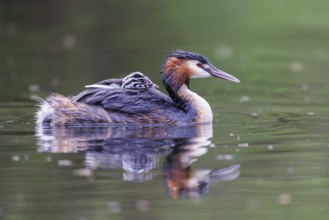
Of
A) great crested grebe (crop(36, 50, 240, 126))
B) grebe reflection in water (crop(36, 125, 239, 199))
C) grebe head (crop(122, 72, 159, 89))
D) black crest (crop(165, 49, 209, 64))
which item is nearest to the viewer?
grebe reflection in water (crop(36, 125, 239, 199))

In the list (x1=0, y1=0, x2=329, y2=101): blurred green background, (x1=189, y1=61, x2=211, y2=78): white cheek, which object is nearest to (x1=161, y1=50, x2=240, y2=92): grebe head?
(x1=189, y1=61, x2=211, y2=78): white cheek

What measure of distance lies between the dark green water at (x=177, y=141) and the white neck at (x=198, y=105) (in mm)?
213

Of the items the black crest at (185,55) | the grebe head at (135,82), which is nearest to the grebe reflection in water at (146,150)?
the grebe head at (135,82)

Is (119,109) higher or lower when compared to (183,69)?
lower

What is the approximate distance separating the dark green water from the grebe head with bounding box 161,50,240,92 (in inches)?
27.1

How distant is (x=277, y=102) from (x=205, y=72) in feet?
7.69

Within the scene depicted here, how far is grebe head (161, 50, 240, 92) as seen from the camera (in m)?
13.1

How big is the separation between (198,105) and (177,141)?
1587 mm

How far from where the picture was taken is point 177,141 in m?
11.5

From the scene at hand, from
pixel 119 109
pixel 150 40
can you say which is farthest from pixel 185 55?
pixel 150 40

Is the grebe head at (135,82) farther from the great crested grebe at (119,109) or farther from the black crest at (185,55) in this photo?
the black crest at (185,55)

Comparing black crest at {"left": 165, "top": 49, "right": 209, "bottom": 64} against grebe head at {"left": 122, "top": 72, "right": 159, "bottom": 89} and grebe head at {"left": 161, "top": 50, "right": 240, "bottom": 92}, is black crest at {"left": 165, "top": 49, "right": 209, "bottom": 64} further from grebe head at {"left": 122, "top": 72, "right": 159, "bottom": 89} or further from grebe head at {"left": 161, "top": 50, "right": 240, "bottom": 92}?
Answer: grebe head at {"left": 122, "top": 72, "right": 159, "bottom": 89}

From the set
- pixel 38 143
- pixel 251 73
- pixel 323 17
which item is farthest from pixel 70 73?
pixel 323 17

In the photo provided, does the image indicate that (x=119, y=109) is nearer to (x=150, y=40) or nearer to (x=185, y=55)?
(x=185, y=55)
